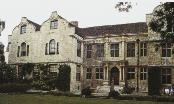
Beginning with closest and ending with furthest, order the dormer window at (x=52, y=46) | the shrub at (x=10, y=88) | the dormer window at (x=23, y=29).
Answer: the shrub at (x=10, y=88), the dormer window at (x=52, y=46), the dormer window at (x=23, y=29)

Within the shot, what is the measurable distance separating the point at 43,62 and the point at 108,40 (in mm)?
8691

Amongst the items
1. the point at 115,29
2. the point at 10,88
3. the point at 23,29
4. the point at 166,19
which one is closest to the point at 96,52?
the point at 115,29

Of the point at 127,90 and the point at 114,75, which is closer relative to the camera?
the point at 127,90

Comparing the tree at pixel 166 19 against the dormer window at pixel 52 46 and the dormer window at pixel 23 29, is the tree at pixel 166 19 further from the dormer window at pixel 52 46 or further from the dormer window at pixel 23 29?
the dormer window at pixel 23 29

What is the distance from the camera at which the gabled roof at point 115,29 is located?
1526 inches

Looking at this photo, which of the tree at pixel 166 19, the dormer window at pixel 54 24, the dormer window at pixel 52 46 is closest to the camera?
the tree at pixel 166 19

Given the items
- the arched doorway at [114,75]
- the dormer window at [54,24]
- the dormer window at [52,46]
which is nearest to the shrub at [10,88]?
the dormer window at [52,46]

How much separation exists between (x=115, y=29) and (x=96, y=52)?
3.90 metres

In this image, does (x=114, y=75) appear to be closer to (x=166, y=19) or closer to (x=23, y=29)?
(x=23, y=29)

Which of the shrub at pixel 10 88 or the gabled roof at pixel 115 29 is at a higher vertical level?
the gabled roof at pixel 115 29

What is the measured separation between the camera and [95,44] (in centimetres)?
4056

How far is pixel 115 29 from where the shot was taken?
41062 mm

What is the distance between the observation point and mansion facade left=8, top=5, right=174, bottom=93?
36750 mm

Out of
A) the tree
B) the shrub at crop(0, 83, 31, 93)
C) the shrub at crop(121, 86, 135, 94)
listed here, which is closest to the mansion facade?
the shrub at crop(121, 86, 135, 94)
